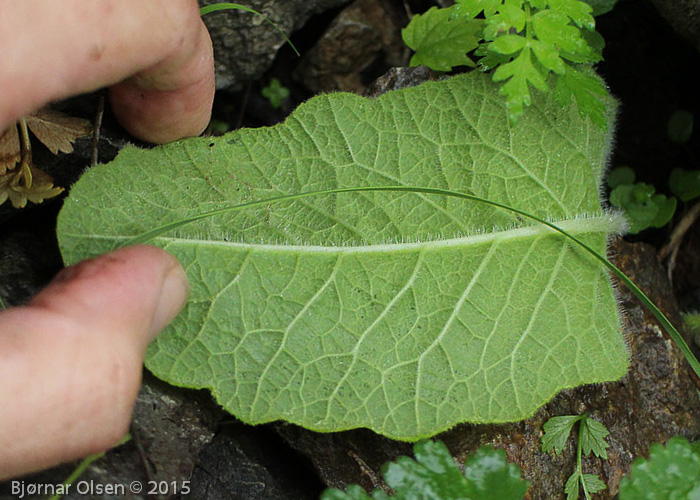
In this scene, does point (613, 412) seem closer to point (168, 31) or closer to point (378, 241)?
A: point (378, 241)

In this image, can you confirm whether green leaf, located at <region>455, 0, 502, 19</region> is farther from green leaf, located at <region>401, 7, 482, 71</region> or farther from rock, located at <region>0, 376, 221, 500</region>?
rock, located at <region>0, 376, 221, 500</region>

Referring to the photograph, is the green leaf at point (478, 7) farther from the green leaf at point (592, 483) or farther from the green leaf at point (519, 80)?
the green leaf at point (592, 483)

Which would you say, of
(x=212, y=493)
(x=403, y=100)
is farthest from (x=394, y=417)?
(x=403, y=100)

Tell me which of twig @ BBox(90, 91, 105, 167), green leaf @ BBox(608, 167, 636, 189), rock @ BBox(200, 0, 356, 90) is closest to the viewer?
twig @ BBox(90, 91, 105, 167)

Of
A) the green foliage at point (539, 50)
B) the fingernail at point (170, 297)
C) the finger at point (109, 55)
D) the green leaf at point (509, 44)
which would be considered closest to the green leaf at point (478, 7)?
the green foliage at point (539, 50)

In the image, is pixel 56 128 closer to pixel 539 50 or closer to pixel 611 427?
pixel 539 50

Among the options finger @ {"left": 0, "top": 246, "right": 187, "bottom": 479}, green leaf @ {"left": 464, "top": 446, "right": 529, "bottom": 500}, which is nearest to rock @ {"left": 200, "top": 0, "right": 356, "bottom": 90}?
finger @ {"left": 0, "top": 246, "right": 187, "bottom": 479}

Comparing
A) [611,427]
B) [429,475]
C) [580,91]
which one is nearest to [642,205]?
[580,91]
